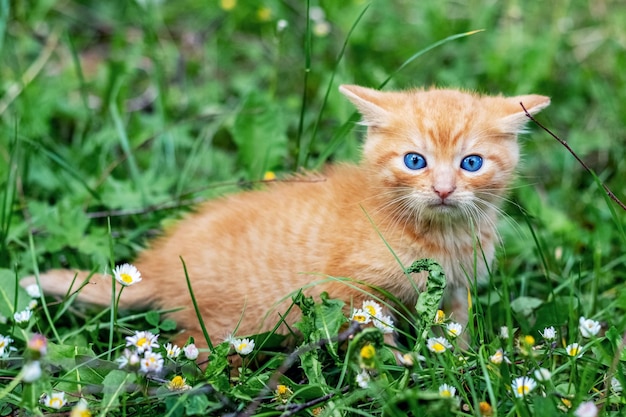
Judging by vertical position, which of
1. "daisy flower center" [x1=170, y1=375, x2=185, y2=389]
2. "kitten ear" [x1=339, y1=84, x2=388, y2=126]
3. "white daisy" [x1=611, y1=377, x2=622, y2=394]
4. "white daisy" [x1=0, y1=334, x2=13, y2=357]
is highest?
"kitten ear" [x1=339, y1=84, x2=388, y2=126]

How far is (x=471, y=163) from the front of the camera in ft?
8.84

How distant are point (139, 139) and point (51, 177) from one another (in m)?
0.57

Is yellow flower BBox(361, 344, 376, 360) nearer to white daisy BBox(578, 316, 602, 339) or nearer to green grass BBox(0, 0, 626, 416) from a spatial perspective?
green grass BBox(0, 0, 626, 416)

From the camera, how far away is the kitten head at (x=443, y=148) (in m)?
2.63

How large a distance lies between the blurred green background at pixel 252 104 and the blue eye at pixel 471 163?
541mm

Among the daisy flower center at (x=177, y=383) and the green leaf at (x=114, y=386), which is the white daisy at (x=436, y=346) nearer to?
the daisy flower center at (x=177, y=383)

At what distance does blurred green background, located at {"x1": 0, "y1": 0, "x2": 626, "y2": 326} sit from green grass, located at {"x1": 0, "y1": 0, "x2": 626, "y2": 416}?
0.01 meters

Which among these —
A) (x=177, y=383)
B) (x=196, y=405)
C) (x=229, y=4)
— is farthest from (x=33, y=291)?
(x=229, y=4)

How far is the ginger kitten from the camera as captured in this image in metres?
2.68

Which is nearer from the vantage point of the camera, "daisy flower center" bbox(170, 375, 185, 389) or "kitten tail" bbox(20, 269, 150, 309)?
"daisy flower center" bbox(170, 375, 185, 389)

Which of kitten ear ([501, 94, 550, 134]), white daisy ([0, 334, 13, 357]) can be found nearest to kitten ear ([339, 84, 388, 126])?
kitten ear ([501, 94, 550, 134])

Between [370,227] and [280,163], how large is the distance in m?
1.08

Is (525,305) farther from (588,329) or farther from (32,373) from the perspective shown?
(32,373)

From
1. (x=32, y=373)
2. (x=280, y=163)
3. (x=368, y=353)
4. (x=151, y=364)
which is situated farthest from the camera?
(x=280, y=163)
